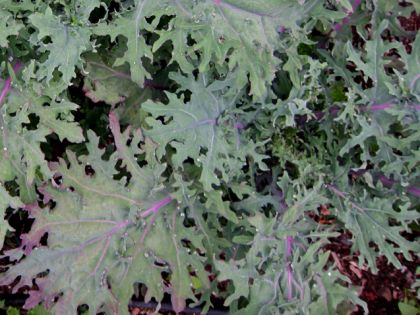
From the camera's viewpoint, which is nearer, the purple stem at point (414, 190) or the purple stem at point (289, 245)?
the purple stem at point (289, 245)

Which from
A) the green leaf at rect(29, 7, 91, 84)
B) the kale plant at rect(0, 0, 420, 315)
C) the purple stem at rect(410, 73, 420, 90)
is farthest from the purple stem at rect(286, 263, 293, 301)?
the green leaf at rect(29, 7, 91, 84)

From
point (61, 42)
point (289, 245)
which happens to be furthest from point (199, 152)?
point (61, 42)

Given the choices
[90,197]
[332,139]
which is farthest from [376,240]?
[90,197]

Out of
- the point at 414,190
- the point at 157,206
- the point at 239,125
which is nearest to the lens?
the point at 157,206

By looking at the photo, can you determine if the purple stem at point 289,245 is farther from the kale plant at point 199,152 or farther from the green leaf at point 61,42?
the green leaf at point 61,42

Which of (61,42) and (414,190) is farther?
(414,190)

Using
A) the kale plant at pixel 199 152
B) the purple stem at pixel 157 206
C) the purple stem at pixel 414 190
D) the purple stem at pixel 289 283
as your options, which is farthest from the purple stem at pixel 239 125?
the purple stem at pixel 414 190

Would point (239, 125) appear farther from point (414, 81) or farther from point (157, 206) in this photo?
point (414, 81)
